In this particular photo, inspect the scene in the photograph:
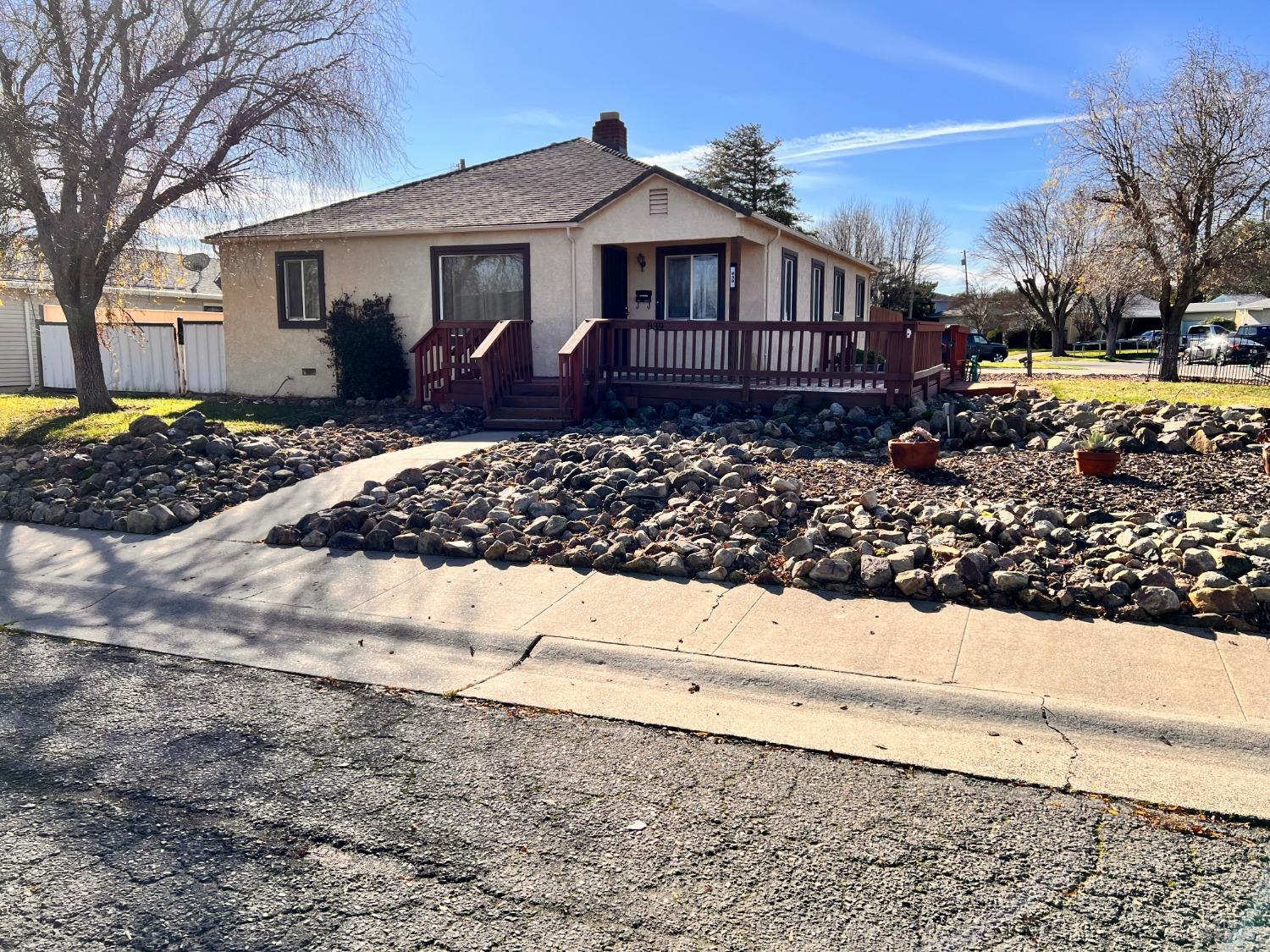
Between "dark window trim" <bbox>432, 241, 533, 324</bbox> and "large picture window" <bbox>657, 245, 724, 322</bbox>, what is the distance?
2.35 m

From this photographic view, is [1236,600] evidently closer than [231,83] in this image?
Yes

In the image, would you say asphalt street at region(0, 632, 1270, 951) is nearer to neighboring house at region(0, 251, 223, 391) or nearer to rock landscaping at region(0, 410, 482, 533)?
rock landscaping at region(0, 410, 482, 533)

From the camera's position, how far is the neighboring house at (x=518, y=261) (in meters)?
15.3

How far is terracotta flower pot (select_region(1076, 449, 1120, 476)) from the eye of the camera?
8141 millimetres

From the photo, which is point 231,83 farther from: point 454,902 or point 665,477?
point 454,902

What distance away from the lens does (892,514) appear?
24.1 ft

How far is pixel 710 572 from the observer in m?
6.63

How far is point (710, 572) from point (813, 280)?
1443cm

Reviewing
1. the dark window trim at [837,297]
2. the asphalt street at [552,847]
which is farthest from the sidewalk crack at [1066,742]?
the dark window trim at [837,297]

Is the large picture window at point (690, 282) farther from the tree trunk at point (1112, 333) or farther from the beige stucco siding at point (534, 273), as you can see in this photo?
the tree trunk at point (1112, 333)

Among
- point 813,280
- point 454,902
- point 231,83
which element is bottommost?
point 454,902

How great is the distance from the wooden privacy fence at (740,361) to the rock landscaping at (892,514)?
1.49 m

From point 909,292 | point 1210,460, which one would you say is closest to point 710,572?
point 1210,460

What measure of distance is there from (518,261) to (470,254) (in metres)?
0.95
